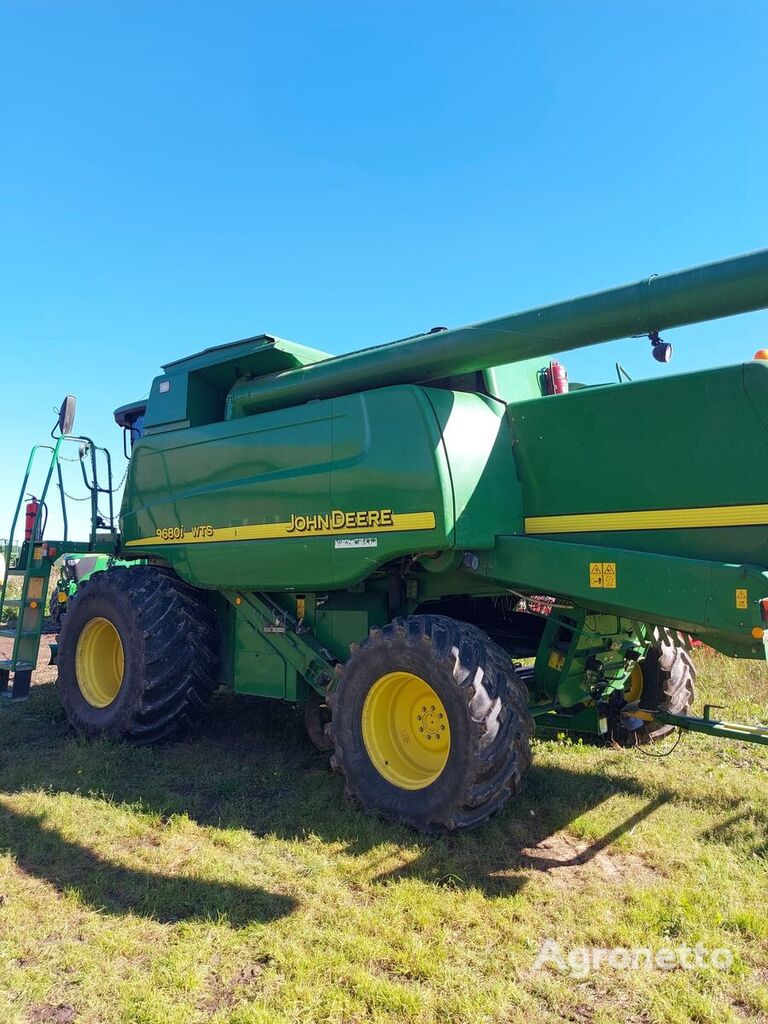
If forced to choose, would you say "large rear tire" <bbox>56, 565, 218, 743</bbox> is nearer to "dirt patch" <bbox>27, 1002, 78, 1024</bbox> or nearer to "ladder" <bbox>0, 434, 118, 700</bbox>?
"ladder" <bbox>0, 434, 118, 700</bbox>

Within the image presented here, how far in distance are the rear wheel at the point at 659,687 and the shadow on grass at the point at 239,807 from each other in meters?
1.01

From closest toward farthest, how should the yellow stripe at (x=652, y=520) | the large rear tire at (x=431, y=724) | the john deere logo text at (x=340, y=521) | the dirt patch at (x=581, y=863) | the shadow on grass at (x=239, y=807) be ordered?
the shadow on grass at (x=239, y=807)
the dirt patch at (x=581, y=863)
the yellow stripe at (x=652, y=520)
the large rear tire at (x=431, y=724)
the john deere logo text at (x=340, y=521)

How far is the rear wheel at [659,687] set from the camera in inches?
234

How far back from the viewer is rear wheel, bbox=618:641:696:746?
19.5ft

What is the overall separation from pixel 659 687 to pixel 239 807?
335 cm

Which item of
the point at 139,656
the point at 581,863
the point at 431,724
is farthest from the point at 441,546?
the point at 139,656

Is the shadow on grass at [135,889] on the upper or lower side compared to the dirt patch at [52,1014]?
upper

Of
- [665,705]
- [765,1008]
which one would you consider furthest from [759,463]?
[665,705]

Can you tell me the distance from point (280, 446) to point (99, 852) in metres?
2.68

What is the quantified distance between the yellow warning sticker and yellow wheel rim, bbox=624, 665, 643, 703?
228 centimetres

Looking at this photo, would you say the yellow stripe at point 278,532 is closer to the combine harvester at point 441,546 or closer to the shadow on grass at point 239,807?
the combine harvester at point 441,546

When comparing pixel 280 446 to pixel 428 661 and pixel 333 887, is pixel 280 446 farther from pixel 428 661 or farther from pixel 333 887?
pixel 333 887

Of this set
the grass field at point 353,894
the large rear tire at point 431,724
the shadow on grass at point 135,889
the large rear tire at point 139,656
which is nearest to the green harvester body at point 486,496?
the large rear tire at point 139,656

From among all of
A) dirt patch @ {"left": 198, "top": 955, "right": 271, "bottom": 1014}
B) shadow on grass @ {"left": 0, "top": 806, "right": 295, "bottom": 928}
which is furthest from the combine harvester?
dirt patch @ {"left": 198, "top": 955, "right": 271, "bottom": 1014}
